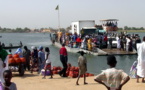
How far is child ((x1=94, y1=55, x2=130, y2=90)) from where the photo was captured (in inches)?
215

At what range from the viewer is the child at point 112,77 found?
17.9 ft

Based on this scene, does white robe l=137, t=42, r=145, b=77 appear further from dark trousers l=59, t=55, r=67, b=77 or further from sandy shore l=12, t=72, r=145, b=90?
dark trousers l=59, t=55, r=67, b=77

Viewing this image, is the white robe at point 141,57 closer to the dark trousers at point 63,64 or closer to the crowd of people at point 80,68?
the crowd of people at point 80,68

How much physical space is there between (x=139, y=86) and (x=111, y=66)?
5.20 metres

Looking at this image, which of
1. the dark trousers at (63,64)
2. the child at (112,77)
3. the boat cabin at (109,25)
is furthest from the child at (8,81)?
the boat cabin at (109,25)

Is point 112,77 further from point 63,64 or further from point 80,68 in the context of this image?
point 63,64

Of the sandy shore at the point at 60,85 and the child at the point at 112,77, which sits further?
the sandy shore at the point at 60,85

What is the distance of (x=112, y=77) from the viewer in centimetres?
550

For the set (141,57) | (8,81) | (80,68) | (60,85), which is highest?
(8,81)

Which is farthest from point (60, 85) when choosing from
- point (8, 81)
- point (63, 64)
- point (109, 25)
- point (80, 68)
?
point (109, 25)

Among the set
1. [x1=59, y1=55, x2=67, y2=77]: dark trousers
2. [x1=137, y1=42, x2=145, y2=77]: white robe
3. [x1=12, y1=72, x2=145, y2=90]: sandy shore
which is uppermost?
[x1=137, y1=42, x2=145, y2=77]: white robe

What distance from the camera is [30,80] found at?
1262 centimetres

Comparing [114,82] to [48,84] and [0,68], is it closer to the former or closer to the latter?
[0,68]

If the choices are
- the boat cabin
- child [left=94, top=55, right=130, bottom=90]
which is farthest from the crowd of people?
the boat cabin
